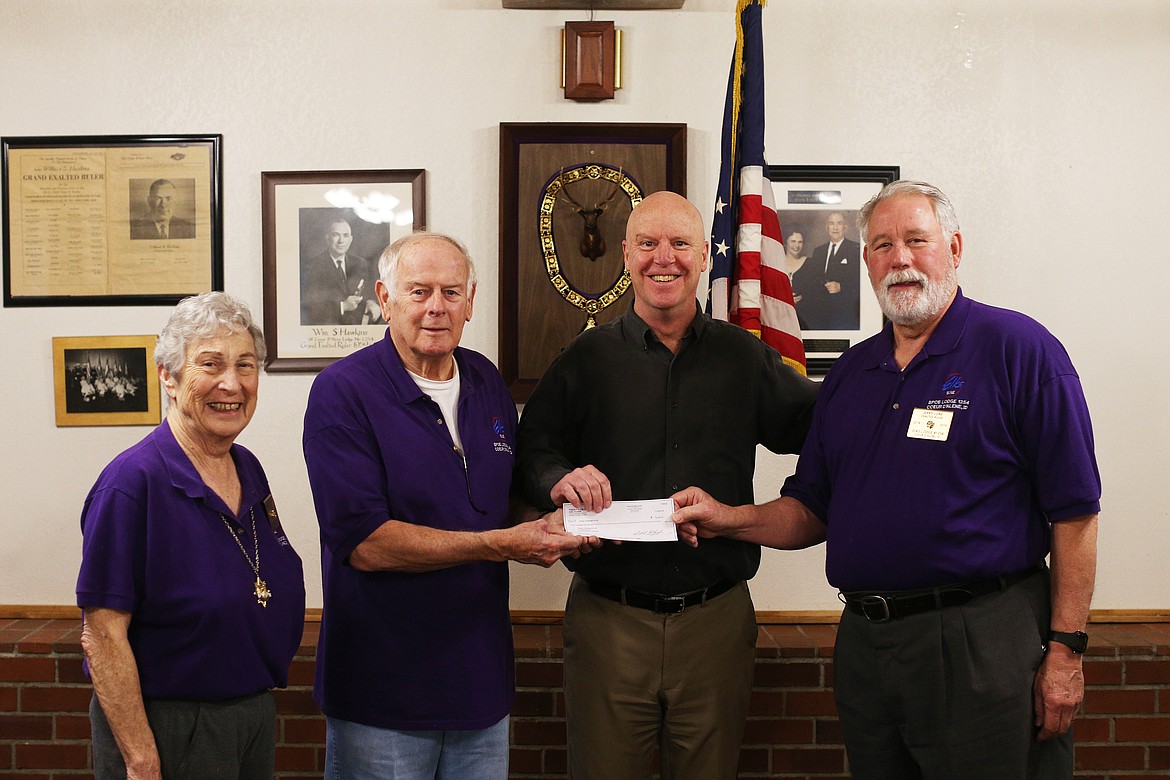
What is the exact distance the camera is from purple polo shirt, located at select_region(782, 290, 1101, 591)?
1.84 metres

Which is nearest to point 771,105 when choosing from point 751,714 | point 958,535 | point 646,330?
point 646,330

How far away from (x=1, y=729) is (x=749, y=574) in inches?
100

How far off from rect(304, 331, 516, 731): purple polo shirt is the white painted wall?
45.8 inches

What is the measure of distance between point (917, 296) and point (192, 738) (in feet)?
5.75

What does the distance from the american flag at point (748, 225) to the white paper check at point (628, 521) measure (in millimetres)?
901

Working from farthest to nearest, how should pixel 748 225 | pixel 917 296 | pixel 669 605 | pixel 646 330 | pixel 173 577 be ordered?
pixel 748 225
pixel 646 330
pixel 669 605
pixel 917 296
pixel 173 577

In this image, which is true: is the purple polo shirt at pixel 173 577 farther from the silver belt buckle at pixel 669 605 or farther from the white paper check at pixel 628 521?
the silver belt buckle at pixel 669 605

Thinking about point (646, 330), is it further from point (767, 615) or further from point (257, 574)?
point (767, 615)

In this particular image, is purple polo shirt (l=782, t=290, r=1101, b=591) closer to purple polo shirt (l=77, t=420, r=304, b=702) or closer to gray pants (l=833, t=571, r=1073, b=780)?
gray pants (l=833, t=571, r=1073, b=780)

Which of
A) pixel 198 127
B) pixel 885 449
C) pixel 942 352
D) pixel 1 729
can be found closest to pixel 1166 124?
pixel 942 352

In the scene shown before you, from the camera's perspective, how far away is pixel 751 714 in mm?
2938

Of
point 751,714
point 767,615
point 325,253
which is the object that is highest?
point 325,253

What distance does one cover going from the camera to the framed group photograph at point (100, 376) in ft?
10.1

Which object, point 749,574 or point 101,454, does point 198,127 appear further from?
point 749,574
